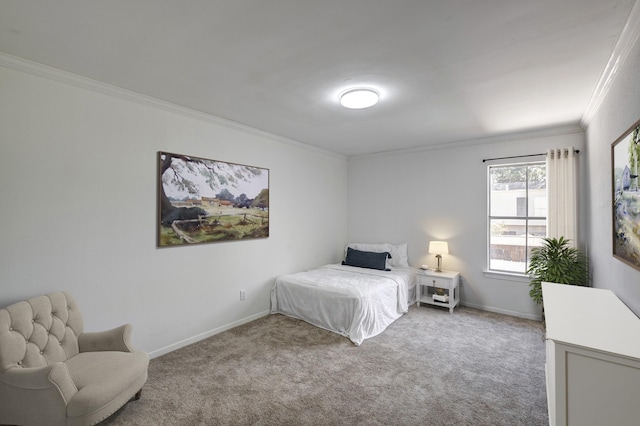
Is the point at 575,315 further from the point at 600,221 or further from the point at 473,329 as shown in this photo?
the point at 473,329

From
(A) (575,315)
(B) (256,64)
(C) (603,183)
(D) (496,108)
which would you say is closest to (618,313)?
(A) (575,315)

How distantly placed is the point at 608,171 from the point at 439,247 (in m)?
2.34

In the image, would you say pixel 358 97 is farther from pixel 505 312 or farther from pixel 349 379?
pixel 505 312

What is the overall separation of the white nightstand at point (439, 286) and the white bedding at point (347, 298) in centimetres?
18

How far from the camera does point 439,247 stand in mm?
4555

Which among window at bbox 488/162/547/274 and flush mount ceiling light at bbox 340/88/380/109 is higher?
flush mount ceiling light at bbox 340/88/380/109

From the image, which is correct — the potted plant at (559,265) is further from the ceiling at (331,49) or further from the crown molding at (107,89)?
the crown molding at (107,89)

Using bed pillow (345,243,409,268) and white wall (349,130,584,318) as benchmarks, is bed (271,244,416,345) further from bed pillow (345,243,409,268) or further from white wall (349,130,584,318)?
white wall (349,130,584,318)

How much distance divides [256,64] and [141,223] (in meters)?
1.86

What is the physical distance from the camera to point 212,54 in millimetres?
2109

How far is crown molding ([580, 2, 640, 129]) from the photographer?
1683 millimetres

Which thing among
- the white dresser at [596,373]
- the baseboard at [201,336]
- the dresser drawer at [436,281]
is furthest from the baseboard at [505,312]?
the baseboard at [201,336]

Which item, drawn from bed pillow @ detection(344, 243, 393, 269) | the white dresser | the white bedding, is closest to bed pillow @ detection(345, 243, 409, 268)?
bed pillow @ detection(344, 243, 393, 269)

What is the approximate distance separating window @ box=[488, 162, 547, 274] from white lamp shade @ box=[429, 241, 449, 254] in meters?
0.63
